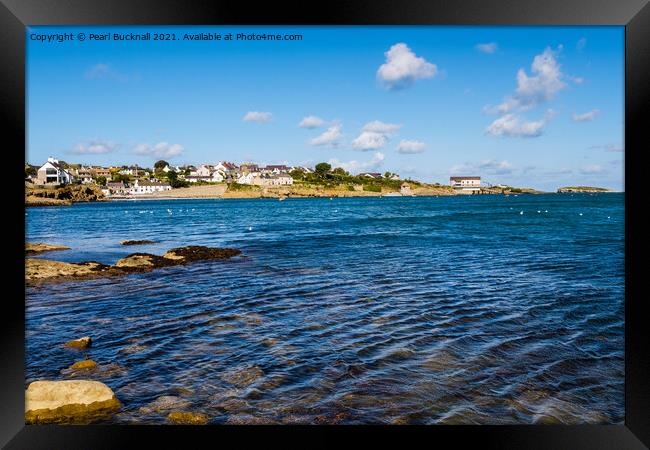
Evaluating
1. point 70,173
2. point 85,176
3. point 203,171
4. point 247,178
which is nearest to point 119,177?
point 85,176

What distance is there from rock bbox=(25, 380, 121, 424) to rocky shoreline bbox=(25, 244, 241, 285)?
8122 millimetres

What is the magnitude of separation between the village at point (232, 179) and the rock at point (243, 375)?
227 feet

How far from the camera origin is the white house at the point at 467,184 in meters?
Answer: 109

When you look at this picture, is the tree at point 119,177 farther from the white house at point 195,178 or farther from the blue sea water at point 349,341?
the blue sea water at point 349,341

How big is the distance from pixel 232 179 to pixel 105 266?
82.1 metres

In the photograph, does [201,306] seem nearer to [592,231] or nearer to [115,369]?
[115,369]

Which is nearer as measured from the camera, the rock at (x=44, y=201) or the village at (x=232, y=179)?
the rock at (x=44, y=201)

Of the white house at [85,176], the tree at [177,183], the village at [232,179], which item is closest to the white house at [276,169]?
the village at [232,179]

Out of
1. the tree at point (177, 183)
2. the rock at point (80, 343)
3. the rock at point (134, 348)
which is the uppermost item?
the tree at point (177, 183)

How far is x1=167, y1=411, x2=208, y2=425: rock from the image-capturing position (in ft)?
15.9

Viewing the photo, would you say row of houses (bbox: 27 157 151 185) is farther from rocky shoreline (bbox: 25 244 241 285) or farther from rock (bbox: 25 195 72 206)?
rocky shoreline (bbox: 25 244 241 285)

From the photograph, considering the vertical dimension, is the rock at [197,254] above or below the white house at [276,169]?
below

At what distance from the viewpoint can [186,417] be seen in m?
4.92
